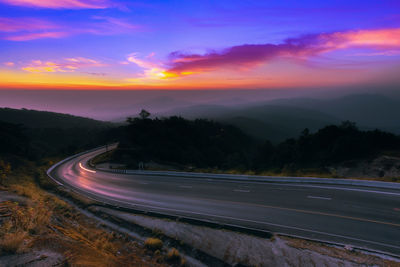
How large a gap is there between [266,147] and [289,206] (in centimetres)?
5265

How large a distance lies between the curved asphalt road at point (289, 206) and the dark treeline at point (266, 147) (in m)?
8.12

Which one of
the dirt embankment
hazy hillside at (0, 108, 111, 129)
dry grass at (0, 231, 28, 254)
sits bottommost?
the dirt embankment

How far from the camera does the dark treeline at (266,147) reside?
3738 centimetres

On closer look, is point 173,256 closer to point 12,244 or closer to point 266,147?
point 12,244

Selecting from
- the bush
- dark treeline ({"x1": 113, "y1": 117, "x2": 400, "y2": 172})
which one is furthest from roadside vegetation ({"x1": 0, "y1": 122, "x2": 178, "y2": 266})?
dark treeline ({"x1": 113, "y1": 117, "x2": 400, "y2": 172})

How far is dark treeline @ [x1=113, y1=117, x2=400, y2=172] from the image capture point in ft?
123

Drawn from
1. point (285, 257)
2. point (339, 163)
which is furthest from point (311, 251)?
point (339, 163)

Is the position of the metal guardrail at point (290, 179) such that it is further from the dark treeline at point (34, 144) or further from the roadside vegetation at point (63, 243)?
the dark treeline at point (34, 144)

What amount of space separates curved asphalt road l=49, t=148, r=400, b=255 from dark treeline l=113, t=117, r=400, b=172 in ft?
26.6

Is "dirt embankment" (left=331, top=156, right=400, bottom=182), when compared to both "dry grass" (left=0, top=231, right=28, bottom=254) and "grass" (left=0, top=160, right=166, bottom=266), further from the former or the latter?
"dry grass" (left=0, top=231, right=28, bottom=254)

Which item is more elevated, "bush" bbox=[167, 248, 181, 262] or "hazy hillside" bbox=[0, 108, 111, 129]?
"hazy hillside" bbox=[0, 108, 111, 129]

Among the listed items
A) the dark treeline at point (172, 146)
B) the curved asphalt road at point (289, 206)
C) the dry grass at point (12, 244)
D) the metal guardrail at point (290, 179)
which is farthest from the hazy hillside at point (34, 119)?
the dry grass at point (12, 244)

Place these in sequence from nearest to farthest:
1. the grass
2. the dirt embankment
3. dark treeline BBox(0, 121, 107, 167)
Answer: the grass < the dirt embankment < dark treeline BBox(0, 121, 107, 167)

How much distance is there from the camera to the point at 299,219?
1133 centimetres
